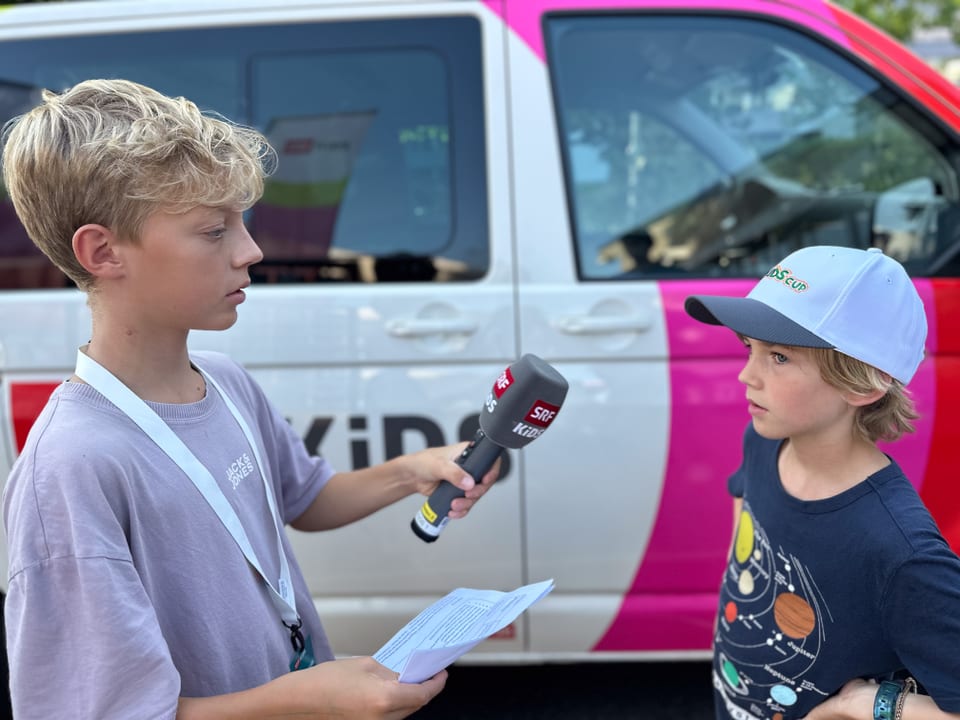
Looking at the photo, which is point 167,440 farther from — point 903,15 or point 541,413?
point 903,15

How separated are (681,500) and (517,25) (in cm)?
131

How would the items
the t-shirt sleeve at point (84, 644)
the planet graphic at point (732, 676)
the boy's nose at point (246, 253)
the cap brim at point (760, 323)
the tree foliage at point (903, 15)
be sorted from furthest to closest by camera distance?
the tree foliage at point (903, 15) < the planet graphic at point (732, 676) < the cap brim at point (760, 323) < the boy's nose at point (246, 253) < the t-shirt sleeve at point (84, 644)

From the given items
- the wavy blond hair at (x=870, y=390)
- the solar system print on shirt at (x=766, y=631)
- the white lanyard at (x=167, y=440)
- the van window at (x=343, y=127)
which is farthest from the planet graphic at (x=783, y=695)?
the van window at (x=343, y=127)

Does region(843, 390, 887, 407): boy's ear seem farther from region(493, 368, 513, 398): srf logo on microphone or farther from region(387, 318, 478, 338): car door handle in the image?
region(387, 318, 478, 338): car door handle

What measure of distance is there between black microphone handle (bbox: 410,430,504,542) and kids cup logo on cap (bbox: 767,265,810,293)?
515mm

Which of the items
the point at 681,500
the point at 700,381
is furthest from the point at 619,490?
the point at 700,381

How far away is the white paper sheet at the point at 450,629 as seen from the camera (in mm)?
1116

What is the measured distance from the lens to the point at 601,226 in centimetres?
240

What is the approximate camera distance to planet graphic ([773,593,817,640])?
136cm

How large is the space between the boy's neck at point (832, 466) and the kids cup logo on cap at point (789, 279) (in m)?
0.24

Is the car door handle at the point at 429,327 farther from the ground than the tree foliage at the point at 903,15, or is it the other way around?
the tree foliage at the point at 903,15

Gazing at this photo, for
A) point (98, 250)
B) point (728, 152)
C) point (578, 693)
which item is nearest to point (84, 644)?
point (98, 250)

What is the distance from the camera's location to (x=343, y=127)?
2396 millimetres

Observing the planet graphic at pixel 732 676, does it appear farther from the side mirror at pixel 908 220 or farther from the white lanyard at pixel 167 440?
the side mirror at pixel 908 220
